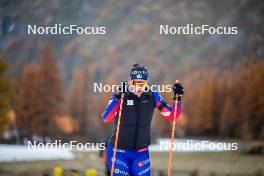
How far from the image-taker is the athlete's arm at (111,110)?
608 cm

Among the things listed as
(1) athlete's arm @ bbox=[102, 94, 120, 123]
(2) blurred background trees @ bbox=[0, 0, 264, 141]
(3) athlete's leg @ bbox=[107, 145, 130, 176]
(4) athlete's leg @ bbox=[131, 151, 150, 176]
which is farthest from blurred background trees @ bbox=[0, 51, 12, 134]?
(4) athlete's leg @ bbox=[131, 151, 150, 176]

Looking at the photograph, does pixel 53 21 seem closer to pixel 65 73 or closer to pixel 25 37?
pixel 25 37

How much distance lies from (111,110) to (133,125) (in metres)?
0.33

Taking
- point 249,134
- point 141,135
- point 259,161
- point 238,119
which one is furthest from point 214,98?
point 141,135

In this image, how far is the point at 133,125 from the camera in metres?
6.10

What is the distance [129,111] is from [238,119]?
1191 cm

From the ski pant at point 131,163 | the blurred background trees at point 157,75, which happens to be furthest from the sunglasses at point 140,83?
the blurred background trees at point 157,75

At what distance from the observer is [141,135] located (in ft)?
20.0

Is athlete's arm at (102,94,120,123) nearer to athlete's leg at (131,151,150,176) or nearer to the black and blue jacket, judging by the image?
the black and blue jacket

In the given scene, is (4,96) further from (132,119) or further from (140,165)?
(140,165)

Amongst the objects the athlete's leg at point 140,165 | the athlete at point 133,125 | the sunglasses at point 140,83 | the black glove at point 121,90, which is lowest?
the athlete's leg at point 140,165

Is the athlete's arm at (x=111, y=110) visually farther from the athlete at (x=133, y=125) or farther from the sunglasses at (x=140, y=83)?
the sunglasses at (x=140, y=83)

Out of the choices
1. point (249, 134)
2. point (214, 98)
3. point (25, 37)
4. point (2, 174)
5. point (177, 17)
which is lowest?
point (2, 174)

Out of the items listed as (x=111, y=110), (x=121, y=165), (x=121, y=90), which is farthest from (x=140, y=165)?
(x=121, y=90)
